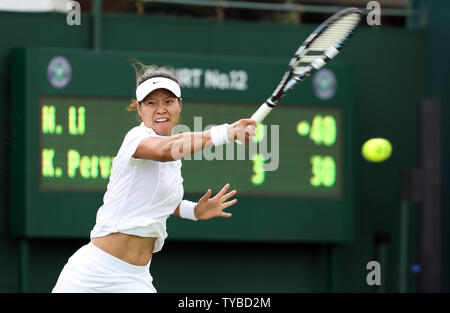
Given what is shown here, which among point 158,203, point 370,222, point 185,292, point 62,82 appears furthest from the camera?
point 370,222

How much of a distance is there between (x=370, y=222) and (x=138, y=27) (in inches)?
115

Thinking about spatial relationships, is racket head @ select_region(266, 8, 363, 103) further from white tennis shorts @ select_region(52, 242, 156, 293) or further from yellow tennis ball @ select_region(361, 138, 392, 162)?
yellow tennis ball @ select_region(361, 138, 392, 162)

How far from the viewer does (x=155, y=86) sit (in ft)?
16.5

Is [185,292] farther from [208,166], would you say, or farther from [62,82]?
[62,82]

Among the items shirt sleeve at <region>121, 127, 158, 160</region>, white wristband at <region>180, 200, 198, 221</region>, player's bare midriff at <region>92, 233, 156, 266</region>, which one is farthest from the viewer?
white wristband at <region>180, 200, 198, 221</region>

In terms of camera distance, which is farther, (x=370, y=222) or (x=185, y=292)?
(x=370, y=222)

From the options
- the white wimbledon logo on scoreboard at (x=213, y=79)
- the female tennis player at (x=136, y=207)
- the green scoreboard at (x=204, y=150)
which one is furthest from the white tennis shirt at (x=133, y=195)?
the white wimbledon logo on scoreboard at (x=213, y=79)

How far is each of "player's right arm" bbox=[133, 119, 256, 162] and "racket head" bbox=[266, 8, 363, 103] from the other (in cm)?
55

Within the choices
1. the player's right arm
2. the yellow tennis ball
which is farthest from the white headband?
the yellow tennis ball

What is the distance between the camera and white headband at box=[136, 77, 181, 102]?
502 cm

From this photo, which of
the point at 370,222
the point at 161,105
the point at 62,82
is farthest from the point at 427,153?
the point at 161,105

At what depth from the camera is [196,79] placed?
30.4 feet

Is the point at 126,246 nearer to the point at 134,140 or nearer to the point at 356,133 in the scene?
the point at 134,140

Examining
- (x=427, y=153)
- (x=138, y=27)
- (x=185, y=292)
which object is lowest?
(x=185, y=292)
